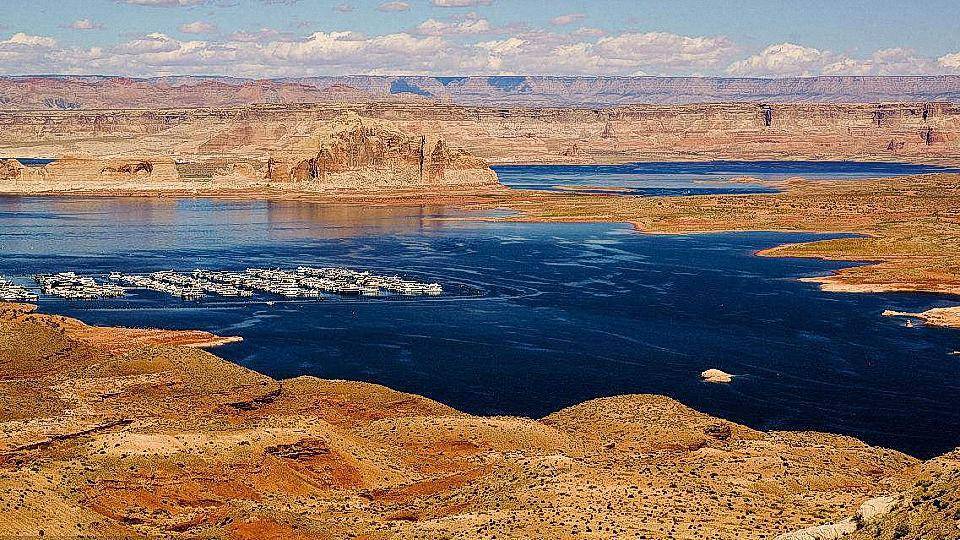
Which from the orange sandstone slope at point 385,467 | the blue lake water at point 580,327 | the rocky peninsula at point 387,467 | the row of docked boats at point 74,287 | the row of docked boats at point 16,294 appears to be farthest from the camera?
the row of docked boats at point 74,287

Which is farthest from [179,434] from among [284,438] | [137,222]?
[137,222]

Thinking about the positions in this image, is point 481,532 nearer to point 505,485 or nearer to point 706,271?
point 505,485

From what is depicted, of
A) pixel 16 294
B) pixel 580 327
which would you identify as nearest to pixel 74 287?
Answer: pixel 16 294

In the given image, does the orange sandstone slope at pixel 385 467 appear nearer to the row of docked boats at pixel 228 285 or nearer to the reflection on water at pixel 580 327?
the reflection on water at pixel 580 327

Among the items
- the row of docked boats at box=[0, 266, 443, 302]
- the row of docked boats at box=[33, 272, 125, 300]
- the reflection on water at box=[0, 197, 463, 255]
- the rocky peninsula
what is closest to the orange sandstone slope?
the rocky peninsula

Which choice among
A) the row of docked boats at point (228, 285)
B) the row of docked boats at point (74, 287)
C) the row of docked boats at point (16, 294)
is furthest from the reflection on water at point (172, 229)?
the row of docked boats at point (16, 294)

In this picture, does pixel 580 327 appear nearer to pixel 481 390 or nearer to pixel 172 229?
pixel 481 390
